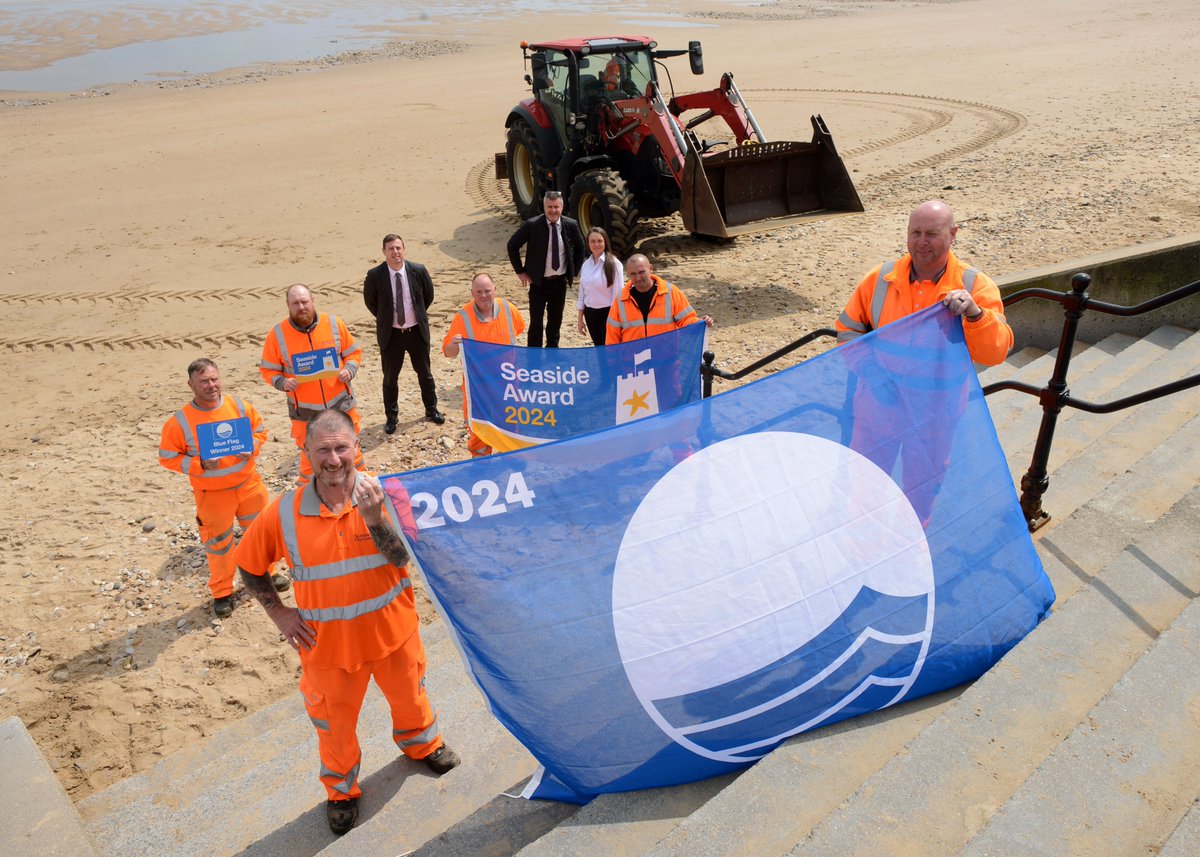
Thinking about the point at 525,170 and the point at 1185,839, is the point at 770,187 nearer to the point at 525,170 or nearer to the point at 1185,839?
the point at 525,170

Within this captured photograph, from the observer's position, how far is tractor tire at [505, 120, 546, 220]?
1291cm

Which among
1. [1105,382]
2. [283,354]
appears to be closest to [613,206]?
[283,354]

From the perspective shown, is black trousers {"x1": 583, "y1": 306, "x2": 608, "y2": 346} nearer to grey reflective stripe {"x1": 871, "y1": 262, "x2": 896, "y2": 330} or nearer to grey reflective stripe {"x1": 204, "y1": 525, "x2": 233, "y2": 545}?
grey reflective stripe {"x1": 204, "y1": 525, "x2": 233, "y2": 545}

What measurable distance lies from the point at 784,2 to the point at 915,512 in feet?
189

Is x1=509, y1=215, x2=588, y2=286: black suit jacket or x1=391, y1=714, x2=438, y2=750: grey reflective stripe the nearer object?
x1=391, y1=714, x2=438, y2=750: grey reflective stripe

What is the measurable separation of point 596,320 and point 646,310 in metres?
1.65

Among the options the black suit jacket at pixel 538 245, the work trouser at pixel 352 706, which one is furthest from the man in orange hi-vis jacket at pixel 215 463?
the black suit jacket at pixel 538 245

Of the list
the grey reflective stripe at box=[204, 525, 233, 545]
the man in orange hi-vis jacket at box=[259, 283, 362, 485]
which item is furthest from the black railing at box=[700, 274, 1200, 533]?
the grey reflective stripe at box=[204, 525, 233, 545]

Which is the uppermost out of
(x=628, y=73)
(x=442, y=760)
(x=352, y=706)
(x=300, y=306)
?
(x=628, y=73)

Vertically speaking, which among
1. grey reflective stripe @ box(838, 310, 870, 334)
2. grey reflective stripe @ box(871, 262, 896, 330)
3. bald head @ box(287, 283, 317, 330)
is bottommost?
bald head @ box(287, 283, 317, 330)

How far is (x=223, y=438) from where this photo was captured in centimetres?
569

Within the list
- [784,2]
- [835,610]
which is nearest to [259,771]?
[835,610]

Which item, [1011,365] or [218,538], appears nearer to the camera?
[218,538]

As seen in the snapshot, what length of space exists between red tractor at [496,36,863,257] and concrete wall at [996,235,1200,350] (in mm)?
3621
